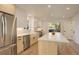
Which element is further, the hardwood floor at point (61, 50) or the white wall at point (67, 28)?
the white wall at point (67, 28)

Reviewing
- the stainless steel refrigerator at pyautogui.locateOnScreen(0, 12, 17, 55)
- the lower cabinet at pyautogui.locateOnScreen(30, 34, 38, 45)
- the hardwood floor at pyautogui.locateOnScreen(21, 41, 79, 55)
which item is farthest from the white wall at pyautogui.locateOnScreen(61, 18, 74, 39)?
the stainless steel refrigerator at pyautogui.locateOnScreen(0, 12, 17, 55)

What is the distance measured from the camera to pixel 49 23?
572 centimetres

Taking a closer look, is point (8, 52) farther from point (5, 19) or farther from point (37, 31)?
Result: point (37, 31)

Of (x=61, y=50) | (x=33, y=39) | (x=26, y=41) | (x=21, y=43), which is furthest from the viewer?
(x=33, y=39)

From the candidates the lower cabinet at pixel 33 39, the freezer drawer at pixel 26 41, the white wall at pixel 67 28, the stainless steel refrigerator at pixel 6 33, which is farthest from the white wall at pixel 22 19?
the white wall at pixel 67 28

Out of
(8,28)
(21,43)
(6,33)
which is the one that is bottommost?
(21,43)

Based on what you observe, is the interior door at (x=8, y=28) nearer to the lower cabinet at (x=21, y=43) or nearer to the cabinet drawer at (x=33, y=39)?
the lower cabinet at (x=21, y=43)

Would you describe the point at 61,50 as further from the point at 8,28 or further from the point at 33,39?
the point at 8,28

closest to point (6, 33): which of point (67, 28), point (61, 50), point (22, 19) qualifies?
point (22, 19)

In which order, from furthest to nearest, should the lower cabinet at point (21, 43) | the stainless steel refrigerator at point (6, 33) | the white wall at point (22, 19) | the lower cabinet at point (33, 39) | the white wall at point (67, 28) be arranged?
the white wall at point (67, 28) < the lower cabinet at point (33, 39) < the white wall at point (22, 19) < the lower cabinet at point (21, 43) < the stainless steel refrigerator at point (6, 33)

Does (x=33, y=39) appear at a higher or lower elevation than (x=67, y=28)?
lower
